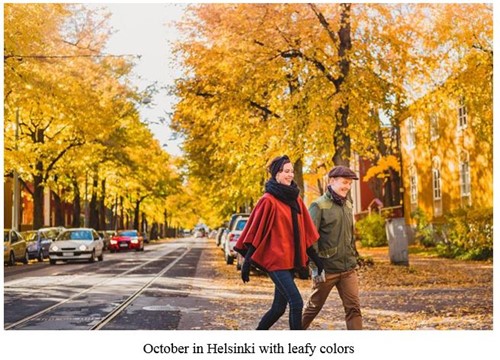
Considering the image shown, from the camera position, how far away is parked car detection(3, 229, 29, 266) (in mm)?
28328

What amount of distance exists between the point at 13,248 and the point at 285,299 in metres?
23.8

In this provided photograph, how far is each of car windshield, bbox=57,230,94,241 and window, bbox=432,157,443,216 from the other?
1596 cm

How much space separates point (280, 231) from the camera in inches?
270

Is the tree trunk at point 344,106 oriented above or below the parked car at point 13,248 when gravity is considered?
above

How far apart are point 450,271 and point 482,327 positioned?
1073cm

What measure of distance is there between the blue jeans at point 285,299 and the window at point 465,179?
26188mm

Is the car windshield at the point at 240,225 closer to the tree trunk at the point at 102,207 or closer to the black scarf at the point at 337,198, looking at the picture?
the black scarf at the point at 337,198

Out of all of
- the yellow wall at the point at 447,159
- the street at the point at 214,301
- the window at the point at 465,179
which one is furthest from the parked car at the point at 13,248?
the window at the point at 465,179

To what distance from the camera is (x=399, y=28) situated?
18906mm

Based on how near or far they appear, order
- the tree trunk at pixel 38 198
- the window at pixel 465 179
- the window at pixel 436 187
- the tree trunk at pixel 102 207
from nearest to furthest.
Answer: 1. the window at pixel 465 179
2. the window at pixel 436 187
3. the tree trunk at pixel 38 198
4. the tree trunk at pixel 102 207

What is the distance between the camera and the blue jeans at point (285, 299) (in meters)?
6.99

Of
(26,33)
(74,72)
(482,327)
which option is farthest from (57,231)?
(482,327)

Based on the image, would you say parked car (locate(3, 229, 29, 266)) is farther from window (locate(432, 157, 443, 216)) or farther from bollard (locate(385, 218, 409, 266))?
window (locate(432, 157, 443, 216))

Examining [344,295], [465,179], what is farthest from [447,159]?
[344,295]
